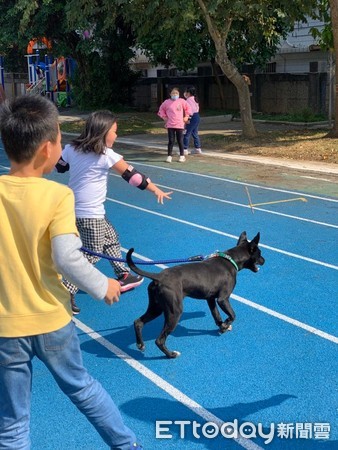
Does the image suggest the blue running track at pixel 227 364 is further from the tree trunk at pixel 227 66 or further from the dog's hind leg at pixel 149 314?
the tree trunk at pixel 227 66

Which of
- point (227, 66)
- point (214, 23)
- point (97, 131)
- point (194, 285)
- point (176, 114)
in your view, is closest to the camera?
point (194, 285)

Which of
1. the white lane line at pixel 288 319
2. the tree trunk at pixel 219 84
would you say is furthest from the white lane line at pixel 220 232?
the tree trunk at pixel 219 84

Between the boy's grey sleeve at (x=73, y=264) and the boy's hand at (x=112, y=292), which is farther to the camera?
the boy's hand at (x=112, y=292)

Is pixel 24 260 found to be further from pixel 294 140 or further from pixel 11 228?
pixel 294 140

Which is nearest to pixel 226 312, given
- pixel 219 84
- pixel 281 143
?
pixel 281 143

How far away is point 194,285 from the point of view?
4891 mm

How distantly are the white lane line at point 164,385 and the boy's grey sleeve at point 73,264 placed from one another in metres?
1.64

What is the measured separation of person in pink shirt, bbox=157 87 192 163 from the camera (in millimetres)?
15859

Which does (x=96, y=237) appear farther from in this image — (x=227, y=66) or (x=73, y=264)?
Answer: (x=227, y=66)

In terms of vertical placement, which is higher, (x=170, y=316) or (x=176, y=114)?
(x=176, y=114)

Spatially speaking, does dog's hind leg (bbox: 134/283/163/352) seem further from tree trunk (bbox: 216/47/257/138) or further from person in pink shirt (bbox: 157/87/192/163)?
tree trunk (bbox: 216/47/257/138)

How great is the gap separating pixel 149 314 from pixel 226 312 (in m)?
0.70

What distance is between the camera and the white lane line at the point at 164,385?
385cm

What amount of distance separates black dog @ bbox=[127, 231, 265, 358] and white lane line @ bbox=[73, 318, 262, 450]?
20 centimetres
